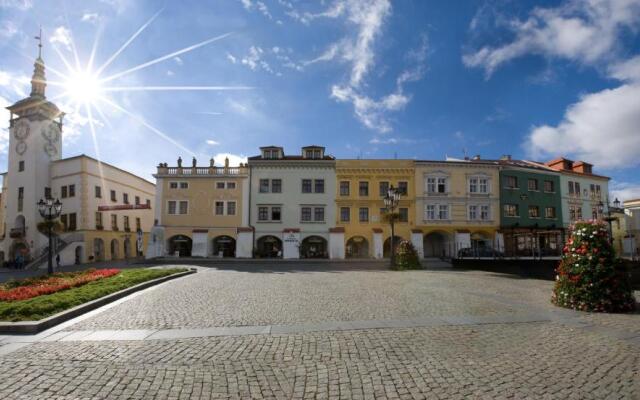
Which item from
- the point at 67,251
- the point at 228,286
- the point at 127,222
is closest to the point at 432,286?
the point at 228,286

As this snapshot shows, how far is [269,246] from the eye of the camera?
38.8 metres

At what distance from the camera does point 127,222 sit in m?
45.6

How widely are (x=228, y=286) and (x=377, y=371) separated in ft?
34.0

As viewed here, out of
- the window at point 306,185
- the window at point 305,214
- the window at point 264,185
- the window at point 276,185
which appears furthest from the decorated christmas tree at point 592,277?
the window at point 264,185

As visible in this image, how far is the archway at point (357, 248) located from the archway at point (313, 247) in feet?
9.30

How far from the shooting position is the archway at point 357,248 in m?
38.6

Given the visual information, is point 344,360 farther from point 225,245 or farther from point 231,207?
point 225,245

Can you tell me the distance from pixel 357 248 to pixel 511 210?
1905cm

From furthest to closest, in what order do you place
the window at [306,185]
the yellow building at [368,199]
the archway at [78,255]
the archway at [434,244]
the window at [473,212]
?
the archway at [434,244], the window at [473,212], the window at [306,185], the yellow building at [368,199], the archway at [78,255]

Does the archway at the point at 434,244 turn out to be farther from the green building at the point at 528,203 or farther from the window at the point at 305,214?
the window at the point at 305,214

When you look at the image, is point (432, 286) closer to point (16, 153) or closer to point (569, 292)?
point (569, 292)

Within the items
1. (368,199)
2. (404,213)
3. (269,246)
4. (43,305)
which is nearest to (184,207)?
(269,246)

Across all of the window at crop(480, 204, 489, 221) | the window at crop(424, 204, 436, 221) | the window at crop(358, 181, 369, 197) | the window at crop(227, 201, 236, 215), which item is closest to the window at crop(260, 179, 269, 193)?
the window at crop(227, 201, 236, 215)

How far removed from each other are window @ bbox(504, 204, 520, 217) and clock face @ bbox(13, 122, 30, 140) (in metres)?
59.5
